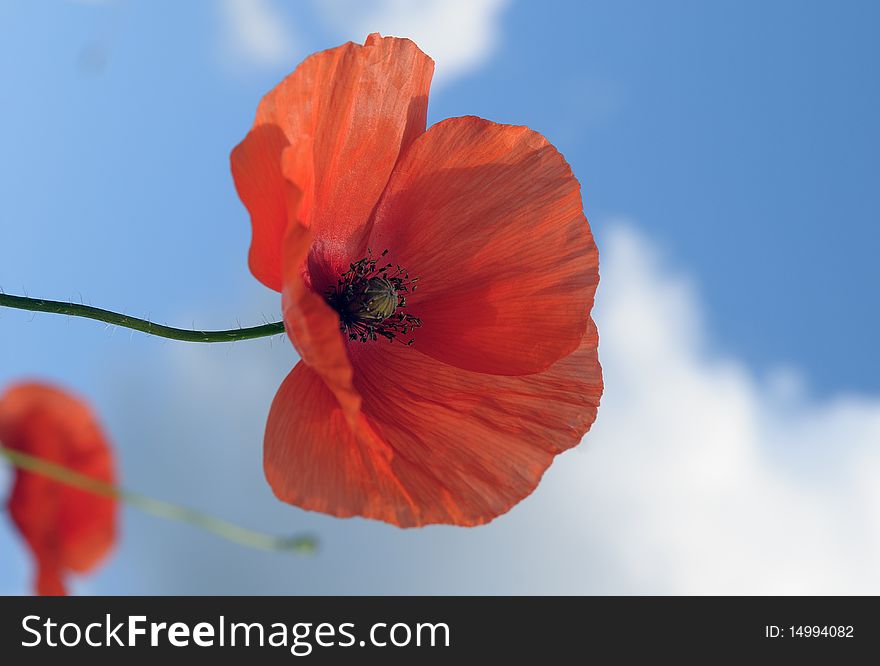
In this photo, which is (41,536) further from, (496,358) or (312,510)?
(496,358)

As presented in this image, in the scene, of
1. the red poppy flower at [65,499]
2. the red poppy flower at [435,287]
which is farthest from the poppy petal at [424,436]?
the red poppy flower at [65,499]

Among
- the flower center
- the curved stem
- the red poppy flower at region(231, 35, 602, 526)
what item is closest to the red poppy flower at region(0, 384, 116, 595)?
the curved stem

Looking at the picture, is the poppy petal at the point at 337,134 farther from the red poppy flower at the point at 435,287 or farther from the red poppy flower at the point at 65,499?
the red poppy flower at the point at 65,499

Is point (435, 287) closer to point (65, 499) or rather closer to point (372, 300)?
point (372, 300)

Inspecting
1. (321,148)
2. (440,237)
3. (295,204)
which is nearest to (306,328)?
(295,204)

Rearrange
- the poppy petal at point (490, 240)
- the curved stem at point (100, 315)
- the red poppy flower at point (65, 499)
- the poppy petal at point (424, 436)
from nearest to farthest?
1. the red poppy flower at point (65, 499)
2. the curved stem at point (100, 315)
3. the poppy petal at point (424, 436)
4. the poppy petal at point (490, 240)

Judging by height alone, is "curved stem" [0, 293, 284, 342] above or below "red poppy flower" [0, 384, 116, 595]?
above

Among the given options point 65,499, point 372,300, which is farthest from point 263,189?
point 65,499

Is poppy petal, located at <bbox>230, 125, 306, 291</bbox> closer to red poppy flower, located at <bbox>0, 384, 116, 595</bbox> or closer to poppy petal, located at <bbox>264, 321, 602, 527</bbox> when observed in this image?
poppy petal, located at <bbox>264, 321, 602, 527</bbox>
